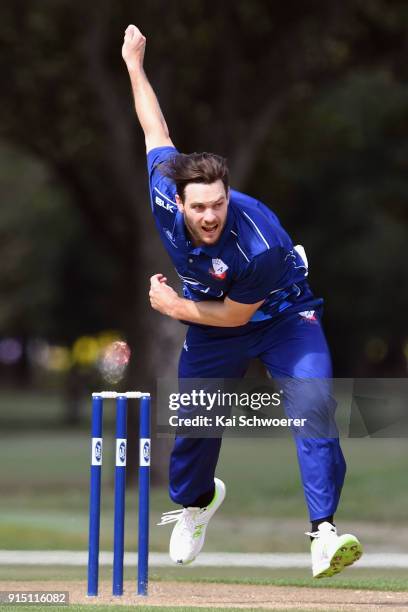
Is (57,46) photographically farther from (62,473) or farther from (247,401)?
(247,401)

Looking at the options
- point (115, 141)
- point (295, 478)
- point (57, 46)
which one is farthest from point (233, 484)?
point (57, 46)

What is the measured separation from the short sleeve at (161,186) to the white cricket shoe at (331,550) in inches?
65.6

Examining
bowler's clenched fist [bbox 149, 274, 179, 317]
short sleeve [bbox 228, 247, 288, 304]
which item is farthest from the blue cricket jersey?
bowler's clenched fist [bbox 149, 274, 179, 317]

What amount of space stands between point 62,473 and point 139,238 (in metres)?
4.87

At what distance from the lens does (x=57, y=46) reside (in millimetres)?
17109

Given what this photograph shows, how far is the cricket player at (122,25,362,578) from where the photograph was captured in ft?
21.2

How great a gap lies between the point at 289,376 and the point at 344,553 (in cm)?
91

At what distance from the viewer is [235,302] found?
6.65 metres

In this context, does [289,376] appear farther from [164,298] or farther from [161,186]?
[161,186]

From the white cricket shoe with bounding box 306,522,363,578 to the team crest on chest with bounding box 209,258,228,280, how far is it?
1.27 m

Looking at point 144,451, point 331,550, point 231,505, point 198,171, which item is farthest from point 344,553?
point 231,505

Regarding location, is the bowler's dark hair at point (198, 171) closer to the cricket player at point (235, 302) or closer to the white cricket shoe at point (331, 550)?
the cricket player at point (235, 302)

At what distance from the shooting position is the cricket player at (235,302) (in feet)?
21.2

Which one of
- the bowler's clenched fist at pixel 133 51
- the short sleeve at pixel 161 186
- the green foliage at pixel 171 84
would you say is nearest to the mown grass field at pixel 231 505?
the green foliage at pixel 171 84
